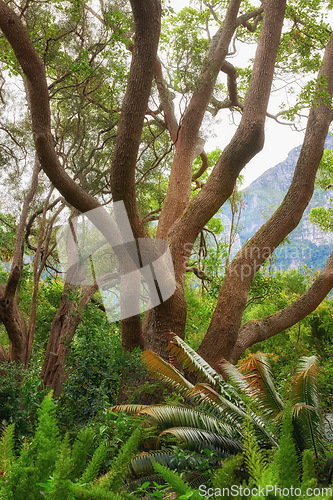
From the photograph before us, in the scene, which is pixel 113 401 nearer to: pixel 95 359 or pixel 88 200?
pixel 95 359

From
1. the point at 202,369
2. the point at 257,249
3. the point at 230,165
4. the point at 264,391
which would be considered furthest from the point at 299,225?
the point at 202,369

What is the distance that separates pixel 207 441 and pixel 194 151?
17.0 ft

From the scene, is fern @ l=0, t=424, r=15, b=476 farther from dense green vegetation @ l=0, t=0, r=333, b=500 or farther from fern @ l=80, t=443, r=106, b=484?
fern @ l=80, t=443, r=106, b=484

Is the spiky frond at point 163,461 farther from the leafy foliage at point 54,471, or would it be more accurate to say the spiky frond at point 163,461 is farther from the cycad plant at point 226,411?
the leafy foliage at point 54,471

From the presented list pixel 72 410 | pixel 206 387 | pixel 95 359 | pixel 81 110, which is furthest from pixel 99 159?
pixel 206 387

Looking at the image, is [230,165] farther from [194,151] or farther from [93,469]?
[93,469]

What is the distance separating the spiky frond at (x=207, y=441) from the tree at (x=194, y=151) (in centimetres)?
196

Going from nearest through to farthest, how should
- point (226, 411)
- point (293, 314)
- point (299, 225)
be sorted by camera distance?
point (226, 411) → point (293, 314) → point (299, 225)

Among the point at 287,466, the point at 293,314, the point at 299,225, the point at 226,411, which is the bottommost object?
the point at 226,411

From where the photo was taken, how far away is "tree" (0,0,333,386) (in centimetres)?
392

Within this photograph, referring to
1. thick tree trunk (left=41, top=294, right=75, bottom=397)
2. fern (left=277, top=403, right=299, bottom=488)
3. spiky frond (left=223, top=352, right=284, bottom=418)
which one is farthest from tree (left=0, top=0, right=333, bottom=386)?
fern (left=277, top=403, right=299, bottom=488)

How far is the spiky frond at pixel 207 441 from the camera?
3.02 m

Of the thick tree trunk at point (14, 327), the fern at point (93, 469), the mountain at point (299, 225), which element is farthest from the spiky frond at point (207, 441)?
the mountain at point (299, 225)

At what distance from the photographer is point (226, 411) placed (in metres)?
3.46
